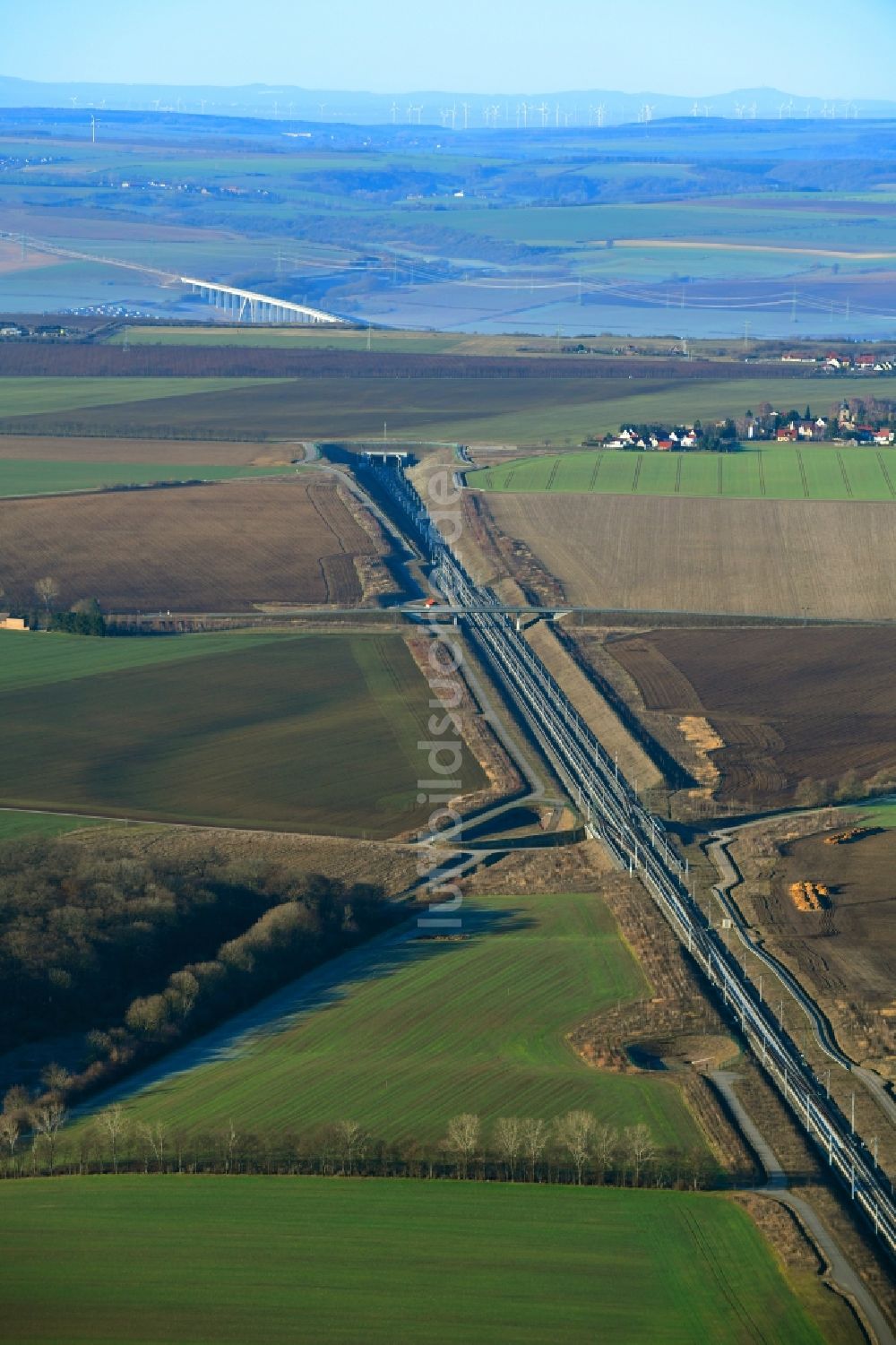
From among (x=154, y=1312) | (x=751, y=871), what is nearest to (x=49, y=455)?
(x=751, y=871)

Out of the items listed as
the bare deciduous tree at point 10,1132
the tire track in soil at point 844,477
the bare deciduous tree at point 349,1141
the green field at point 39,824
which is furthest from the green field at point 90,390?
the bare deciduous tree at point 349,1141

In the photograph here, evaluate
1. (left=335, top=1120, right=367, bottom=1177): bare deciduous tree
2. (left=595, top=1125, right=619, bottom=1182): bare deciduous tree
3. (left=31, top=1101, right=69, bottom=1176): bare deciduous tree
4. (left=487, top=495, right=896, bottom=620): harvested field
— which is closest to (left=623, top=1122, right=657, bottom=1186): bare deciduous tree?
(left=595, top=1125, right=619, bottom=1182): bare deciduous tree

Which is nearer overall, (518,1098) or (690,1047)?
(518,1098)

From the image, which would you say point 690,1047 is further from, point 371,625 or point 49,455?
point 49,455

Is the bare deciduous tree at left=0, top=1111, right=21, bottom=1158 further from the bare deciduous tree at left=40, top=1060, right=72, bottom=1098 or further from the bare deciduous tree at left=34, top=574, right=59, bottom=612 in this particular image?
the bare deciduous tree at left=34, top=574, right=59, bottom=612

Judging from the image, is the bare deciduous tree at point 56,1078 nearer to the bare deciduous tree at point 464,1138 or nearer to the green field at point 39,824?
the bare deciduous tree at point 464,1138

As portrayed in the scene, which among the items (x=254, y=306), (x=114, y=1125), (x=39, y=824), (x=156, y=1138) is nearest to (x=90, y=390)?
(x=254, y=306)
